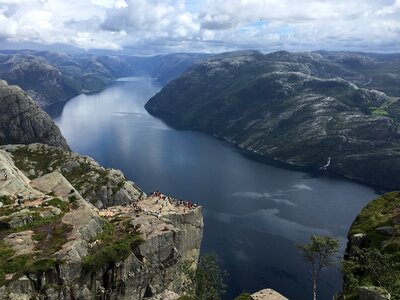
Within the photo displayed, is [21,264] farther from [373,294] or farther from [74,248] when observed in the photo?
[373,294]

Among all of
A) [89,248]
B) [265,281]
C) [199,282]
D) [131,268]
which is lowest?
[265,281]

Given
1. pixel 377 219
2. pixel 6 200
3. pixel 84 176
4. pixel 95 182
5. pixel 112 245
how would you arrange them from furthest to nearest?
pixel 84 176 → pixel 95 182 → pixel 377 219 → pixel 6 200 → pixel 112 245

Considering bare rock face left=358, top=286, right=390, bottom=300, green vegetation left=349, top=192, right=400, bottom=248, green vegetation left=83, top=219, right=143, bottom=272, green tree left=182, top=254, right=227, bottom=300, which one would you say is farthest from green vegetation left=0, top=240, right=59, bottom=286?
green vegetation left=349, top=192, right=400, bottom=248

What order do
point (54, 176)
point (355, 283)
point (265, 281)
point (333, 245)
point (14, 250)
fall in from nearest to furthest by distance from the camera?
1. point (355, 283)
2. point (14, 250)
3. point (333, 245)
4. point (54, 176)
5. point (265, 281)

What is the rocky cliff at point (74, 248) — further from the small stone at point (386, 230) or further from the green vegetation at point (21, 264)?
the small stone at point (386, 230)

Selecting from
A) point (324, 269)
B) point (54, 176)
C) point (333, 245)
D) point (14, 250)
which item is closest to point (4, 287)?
point (14, 250)

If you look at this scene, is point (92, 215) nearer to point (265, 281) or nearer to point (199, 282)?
point (199, 282)

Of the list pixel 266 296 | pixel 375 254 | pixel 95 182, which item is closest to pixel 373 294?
pixel 375 254
